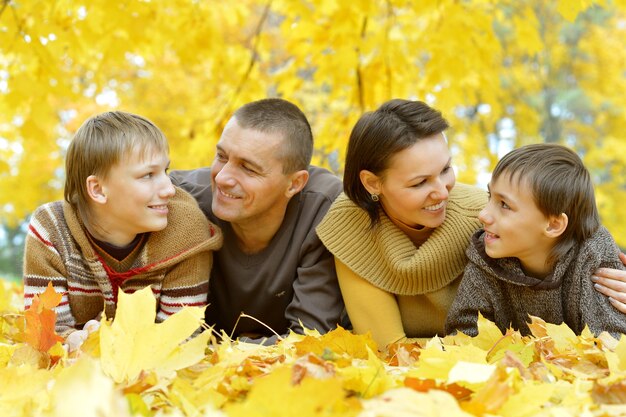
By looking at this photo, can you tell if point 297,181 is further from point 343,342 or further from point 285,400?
point 285,400

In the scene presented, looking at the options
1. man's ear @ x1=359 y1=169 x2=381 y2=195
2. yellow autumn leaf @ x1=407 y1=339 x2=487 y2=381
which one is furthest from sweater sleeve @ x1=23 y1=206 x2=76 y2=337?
yellow autumn leaf @ x1=407 y1=339 x2=487 y2=381

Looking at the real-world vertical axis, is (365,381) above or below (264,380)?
below

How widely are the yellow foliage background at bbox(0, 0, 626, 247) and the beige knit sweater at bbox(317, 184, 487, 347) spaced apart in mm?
949

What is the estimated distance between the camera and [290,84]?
4445 millimetres

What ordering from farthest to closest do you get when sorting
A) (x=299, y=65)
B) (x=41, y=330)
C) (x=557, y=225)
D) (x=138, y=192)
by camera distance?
(x=299, y=65)
(x=138, y=192)
(x=557, y=225)
(x=41, y=330)

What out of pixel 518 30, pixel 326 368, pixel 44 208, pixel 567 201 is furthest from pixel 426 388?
pixel 518 30

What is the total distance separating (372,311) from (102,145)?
1.03 metres

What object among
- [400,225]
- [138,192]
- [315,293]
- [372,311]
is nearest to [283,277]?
[315,293]

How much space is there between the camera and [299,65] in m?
4.32

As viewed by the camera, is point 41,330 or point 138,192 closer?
point 41,330

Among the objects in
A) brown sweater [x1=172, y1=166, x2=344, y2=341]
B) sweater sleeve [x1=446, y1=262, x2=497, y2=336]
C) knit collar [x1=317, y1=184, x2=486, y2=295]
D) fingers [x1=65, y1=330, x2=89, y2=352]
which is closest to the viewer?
fingers [x1=65, y1=330, x2=89, y2=352]

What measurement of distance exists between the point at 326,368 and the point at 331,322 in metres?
1.39

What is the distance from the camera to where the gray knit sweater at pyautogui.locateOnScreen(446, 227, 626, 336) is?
1984 mm

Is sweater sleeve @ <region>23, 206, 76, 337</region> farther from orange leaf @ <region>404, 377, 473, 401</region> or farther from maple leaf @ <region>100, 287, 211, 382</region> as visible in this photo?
orange leaf @ <region>404, 377, 473, 401</region>
